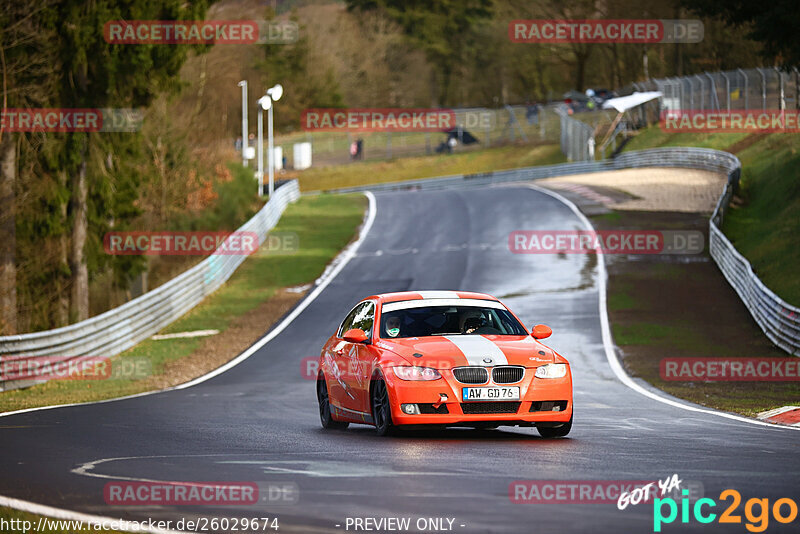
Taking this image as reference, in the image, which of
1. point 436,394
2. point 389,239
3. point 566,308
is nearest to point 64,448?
point 436,394

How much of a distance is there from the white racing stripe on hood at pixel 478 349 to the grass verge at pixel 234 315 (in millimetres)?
8441

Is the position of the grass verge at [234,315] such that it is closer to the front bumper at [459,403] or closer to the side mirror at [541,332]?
the front bumper at [459,403]

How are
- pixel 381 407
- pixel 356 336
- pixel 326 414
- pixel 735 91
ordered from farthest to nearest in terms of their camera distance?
pixel 735 91 → pixel 326 414 → pixel 356 336 → pixel 381 407

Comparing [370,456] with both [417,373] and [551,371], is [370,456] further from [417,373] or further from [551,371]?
[551,371]

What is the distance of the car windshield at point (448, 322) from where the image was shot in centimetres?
1212

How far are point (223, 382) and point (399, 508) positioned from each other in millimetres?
15129

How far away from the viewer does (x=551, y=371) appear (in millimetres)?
11312

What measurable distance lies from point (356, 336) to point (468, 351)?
1.34 metres

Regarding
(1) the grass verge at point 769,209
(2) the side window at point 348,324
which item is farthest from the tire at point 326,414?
(1) the grass verge at point 769,209

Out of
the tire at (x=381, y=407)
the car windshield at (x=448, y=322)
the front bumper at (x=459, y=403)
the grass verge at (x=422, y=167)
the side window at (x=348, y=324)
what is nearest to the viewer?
the front bumper at (x=459, y=403)

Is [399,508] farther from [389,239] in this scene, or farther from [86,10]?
[389,239]

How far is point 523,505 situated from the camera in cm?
727

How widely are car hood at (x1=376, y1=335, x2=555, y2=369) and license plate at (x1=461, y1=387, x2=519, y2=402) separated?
9.2 inches

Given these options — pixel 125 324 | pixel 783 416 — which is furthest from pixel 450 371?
pixel 125 324
